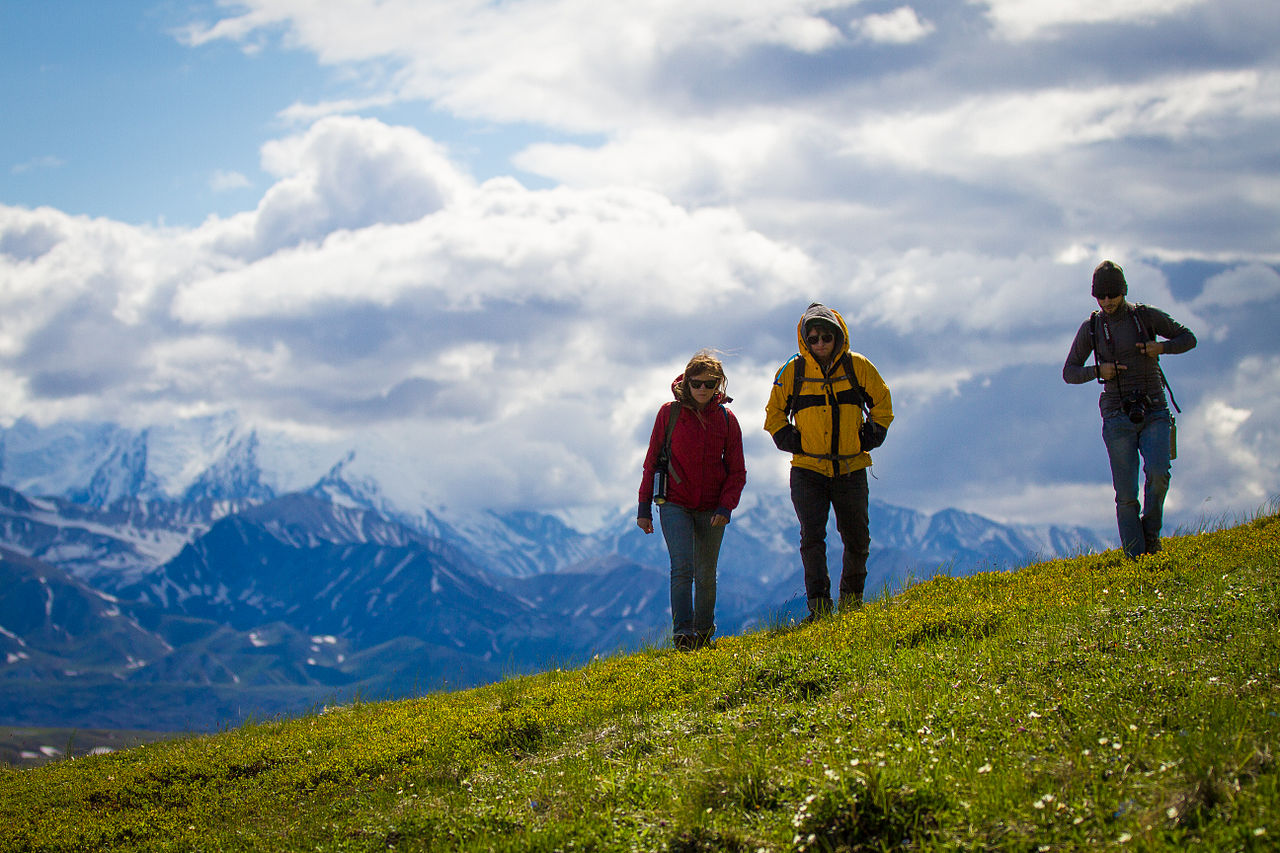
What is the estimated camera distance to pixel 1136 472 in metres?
12.2

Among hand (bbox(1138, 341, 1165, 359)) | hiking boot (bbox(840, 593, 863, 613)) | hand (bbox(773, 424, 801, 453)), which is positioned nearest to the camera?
hiking boot (bbox(840, 593, 863, 613))

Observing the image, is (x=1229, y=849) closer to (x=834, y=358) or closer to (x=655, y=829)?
(x=655, y=829)

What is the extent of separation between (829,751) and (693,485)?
6.56 metres

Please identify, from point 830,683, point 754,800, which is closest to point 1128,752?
point 754,800

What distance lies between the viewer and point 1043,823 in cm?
500

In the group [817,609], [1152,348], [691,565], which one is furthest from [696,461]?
[1152,348]

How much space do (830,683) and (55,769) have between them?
27.7 feet

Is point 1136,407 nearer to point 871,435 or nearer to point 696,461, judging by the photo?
point 871,435

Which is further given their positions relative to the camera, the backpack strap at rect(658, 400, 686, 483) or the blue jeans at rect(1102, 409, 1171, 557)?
the backpack strap at rect(658, 400, 686, 483)

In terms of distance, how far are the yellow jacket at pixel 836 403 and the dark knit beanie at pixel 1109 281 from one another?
113 inches

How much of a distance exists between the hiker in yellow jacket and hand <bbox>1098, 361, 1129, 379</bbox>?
2603mm

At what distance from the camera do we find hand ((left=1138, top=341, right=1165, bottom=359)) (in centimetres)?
1202

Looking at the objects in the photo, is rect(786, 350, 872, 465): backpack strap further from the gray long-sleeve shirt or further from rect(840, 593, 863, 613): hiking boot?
the gray long-sleeve shirt

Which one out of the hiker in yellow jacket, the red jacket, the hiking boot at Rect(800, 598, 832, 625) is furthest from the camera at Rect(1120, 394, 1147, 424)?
the red jacket
